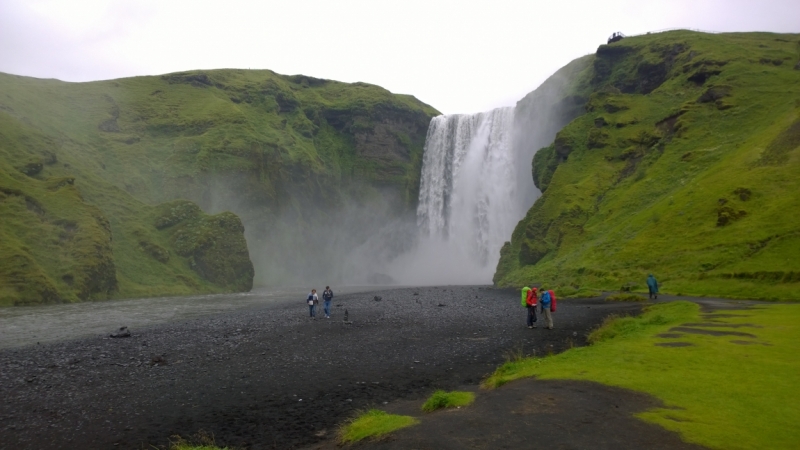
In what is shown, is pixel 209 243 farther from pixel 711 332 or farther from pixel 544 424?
pixel 544 424

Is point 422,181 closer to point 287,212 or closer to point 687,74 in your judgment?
point 287,212

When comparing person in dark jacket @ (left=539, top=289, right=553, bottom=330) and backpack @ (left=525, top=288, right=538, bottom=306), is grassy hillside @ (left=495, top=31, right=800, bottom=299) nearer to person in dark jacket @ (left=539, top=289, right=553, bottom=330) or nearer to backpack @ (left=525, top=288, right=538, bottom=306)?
person in dark jacket @ (left=539, top=289, right=553, bottom=330)

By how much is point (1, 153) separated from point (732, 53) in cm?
11366

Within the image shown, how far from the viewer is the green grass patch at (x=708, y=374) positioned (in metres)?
9.13

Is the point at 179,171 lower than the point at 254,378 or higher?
higher

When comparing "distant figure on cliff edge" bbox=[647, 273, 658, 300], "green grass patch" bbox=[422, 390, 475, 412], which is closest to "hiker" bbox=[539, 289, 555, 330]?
"distant figure on cliff edge" bbox=[647, 273, 658, 300]

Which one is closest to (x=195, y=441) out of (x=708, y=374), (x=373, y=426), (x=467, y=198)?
(x=373, y=426)

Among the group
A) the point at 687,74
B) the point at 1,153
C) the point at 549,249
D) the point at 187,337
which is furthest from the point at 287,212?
the point at 187,337

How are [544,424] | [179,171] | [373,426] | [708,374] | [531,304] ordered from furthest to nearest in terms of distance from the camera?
[179,171], [531,304], [708,374], [373,426], [544,424]

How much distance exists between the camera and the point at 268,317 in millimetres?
36844

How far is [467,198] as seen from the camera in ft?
382

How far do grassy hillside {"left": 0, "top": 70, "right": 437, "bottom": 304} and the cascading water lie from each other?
55.2ft

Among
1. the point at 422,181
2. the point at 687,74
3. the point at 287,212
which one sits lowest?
the point at 287,212

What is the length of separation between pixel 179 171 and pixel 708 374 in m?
108
